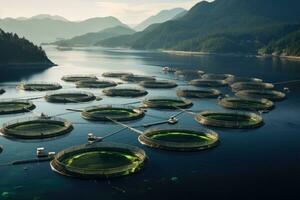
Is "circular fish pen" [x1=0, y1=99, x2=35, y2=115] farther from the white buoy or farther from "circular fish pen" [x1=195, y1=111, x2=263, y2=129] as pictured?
"circular fish pen" [x1=195, y1=111, x2=263, y2=129]

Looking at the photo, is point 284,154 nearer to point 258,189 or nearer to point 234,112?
point 258,189

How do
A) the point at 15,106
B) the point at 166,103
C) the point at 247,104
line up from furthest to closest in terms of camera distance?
the point at 247,104 → the point at 166,103 → the point at 15,106

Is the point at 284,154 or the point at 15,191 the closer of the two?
the point at 15,191

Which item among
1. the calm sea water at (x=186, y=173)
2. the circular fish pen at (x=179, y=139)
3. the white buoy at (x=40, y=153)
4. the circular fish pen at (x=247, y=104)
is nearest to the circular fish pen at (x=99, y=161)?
the calm sea water at (x=186, y=173)

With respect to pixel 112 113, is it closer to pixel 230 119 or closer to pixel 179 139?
pixel 179 139

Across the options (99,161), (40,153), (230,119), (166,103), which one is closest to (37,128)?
(40,153)

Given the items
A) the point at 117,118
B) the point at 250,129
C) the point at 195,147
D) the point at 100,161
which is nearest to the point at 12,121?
the point at 117,118
